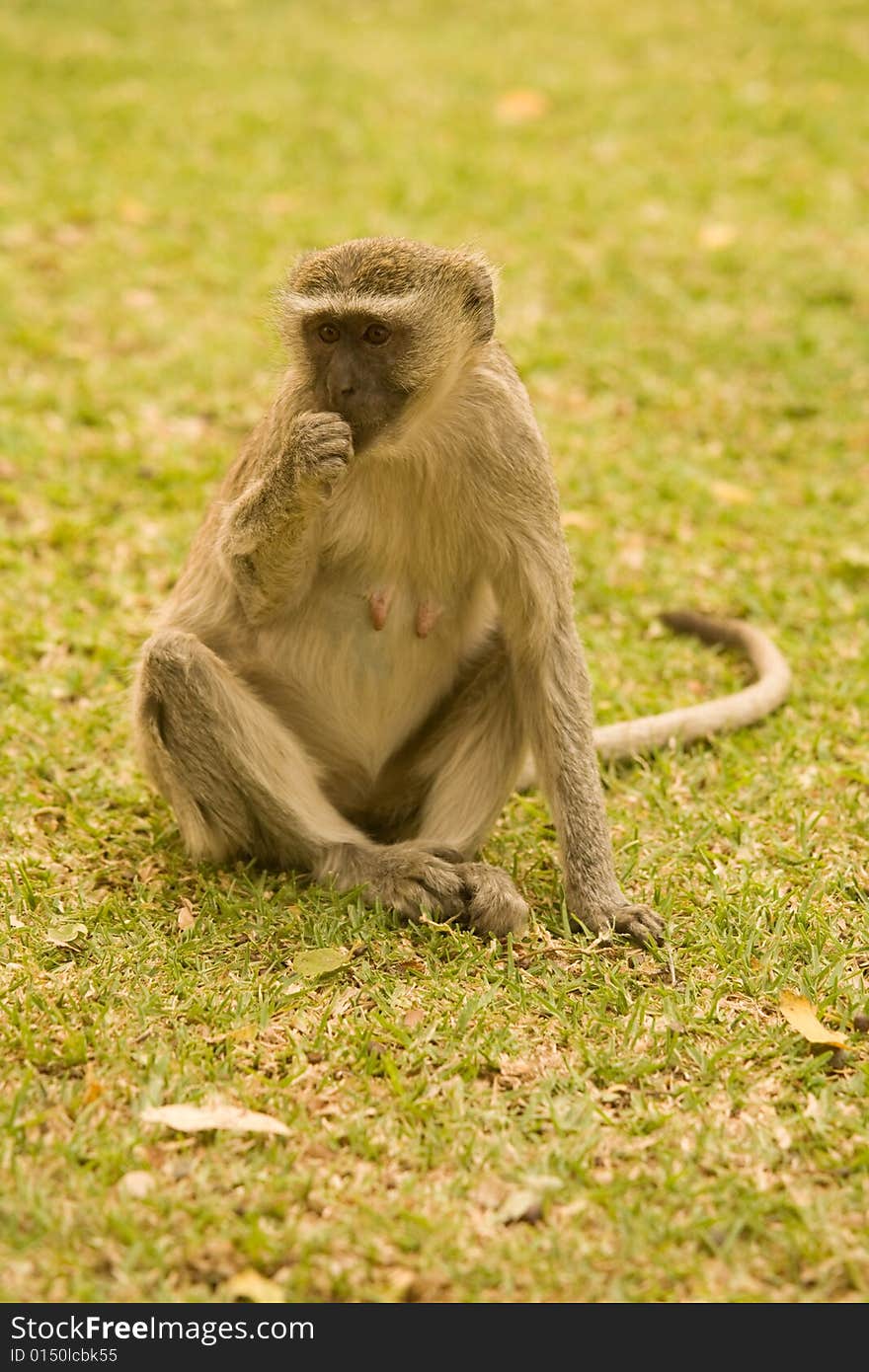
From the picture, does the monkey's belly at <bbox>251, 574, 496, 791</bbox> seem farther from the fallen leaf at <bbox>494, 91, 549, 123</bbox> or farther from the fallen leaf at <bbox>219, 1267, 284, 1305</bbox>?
the fallen leaf at <bbox>494, 91, 549, 123</bbox>

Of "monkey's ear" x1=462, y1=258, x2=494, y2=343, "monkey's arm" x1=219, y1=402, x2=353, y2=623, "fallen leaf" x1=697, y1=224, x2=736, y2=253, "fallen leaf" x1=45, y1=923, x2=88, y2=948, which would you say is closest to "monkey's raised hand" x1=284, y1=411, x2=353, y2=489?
"monkey's arm" x1=219, y1=402, x2=353, y2=623

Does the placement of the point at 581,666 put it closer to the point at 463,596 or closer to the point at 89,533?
the point at 463,596

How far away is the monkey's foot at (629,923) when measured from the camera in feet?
13.4

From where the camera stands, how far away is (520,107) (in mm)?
11414

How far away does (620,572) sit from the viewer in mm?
6453

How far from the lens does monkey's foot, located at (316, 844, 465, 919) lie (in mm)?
Answer: 4164

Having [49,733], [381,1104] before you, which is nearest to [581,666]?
[381,1104]

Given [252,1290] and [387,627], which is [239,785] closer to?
[387,627]

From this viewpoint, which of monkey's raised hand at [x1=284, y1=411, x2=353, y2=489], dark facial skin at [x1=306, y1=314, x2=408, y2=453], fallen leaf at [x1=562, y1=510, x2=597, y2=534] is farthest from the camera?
fallen leaf at [x1=562, y1=510, x2=597, y2=534]

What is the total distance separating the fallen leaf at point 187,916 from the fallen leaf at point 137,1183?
1040mm

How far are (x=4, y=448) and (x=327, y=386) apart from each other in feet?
11.0

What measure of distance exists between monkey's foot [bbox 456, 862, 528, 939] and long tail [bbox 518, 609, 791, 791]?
0.82 m

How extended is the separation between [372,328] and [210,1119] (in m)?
2.06

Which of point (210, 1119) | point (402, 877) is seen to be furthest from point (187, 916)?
point (210, 1119)
